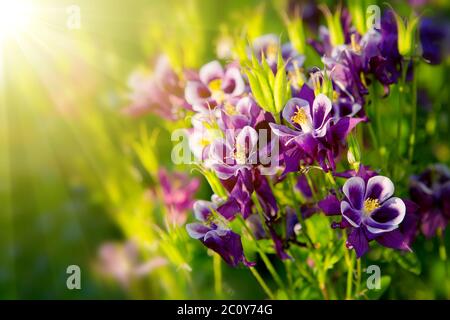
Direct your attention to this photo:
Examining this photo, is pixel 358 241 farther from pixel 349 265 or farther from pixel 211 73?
pixel 211 73

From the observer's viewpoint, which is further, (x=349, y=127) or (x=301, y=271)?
(x=301, y=271)

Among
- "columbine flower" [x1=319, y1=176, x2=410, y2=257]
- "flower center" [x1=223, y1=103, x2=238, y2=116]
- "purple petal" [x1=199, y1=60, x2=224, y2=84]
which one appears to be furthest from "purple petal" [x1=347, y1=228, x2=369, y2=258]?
"purple petal" [x1=199, y1=60, x2=224, y2=84]

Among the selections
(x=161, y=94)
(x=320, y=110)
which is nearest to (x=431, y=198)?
(x=320, y=110)

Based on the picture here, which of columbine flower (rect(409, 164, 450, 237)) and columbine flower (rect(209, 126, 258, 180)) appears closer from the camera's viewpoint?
columbine flower (rect(209, 126, 258, 180))

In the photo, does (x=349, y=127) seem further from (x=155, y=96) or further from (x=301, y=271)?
(x=155, y=96)

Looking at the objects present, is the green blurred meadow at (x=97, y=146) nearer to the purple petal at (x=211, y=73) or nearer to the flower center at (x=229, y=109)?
the purple petal at (x=211, y=73)

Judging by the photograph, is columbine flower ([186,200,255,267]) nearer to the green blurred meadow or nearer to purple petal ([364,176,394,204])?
purple petal ([364,176,394,204])

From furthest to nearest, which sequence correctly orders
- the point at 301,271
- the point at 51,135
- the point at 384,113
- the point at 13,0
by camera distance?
the point at 51,135, the point at 13,0, the point at 384,113, the point at 301,271
